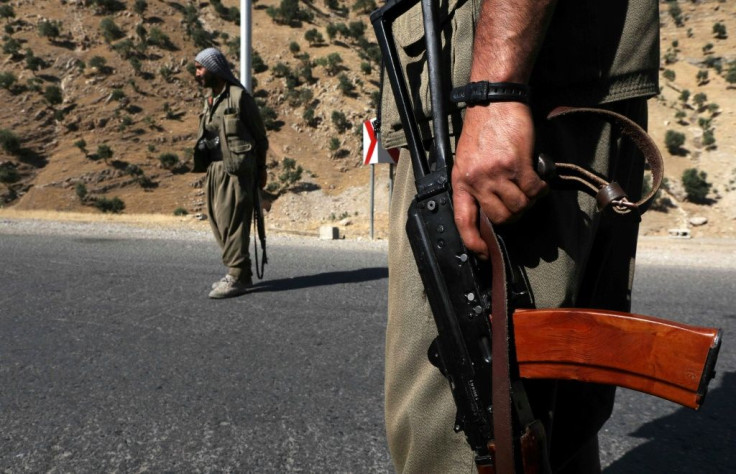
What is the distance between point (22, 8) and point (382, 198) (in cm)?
2595

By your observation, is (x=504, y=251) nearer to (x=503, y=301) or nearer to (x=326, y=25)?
(x=503, y=301)

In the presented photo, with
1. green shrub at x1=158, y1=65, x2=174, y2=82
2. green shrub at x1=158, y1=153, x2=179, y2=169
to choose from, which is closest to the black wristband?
green shrub at x1=158, y1=153, x2=179, y2=169

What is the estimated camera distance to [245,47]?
1212 centimetres

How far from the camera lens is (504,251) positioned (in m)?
1.19

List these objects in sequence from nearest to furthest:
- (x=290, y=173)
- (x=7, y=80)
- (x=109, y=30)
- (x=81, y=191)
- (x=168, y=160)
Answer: (x=81, y=191)
(x=290, y=173)
(x=168, y=160)
(x=7, y=80)
(x=109, y=30)

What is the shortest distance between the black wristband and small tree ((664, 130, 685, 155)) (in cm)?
2504

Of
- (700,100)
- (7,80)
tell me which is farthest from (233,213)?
(700,100)

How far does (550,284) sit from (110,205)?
74.8 feet

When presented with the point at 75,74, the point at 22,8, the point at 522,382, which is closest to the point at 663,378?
the point at 522,382

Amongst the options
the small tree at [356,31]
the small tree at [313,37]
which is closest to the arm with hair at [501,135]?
the small tree at [313,37]

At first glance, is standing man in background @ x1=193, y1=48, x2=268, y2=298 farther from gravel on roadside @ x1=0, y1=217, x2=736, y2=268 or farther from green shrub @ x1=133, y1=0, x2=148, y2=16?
green shrub @ x1=133, y1=0, x2=148, y2=16

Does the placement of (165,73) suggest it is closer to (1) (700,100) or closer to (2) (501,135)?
(1) (700,100)

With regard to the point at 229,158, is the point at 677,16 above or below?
above

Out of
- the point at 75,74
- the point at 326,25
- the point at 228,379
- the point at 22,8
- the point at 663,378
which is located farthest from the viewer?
the point at 326,25
